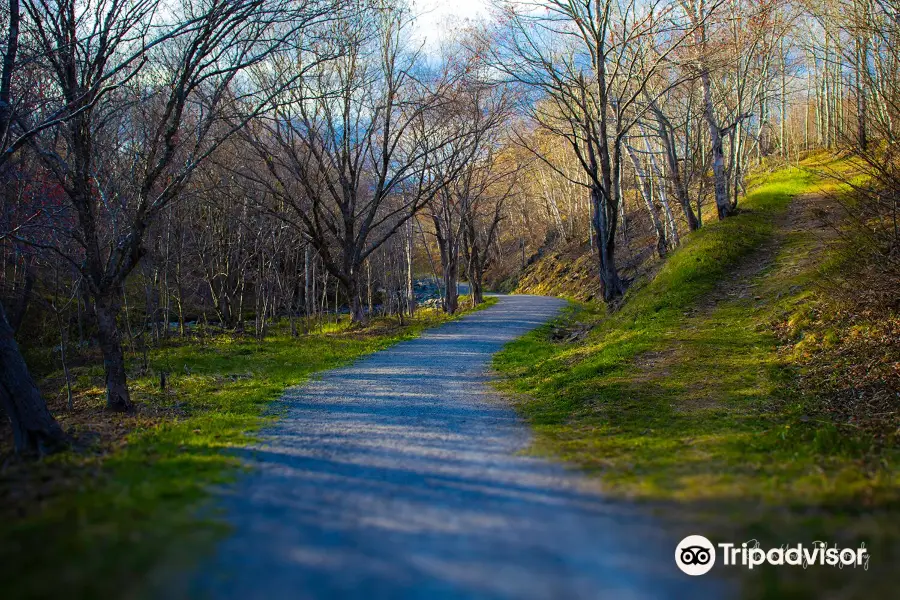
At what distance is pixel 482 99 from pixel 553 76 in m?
Answer: 6.14

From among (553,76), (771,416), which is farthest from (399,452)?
(553,76)

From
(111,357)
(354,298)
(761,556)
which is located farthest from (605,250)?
(761,556)

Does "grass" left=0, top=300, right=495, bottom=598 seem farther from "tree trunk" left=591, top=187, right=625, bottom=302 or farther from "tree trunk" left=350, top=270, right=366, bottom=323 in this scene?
"tree trunk" left=591, top=187, right=625, bottom=302

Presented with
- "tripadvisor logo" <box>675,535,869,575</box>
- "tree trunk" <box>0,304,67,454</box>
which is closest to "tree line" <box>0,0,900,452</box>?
"tree trunk" <box>0,304,67,454</box>

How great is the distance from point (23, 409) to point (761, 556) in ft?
21.4

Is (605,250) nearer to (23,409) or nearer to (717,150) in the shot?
(717,150)

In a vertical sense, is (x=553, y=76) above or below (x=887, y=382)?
above

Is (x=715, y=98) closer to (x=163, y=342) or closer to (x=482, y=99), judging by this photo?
(x=482, y=99)

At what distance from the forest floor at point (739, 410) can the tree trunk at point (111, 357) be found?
5.87 metres

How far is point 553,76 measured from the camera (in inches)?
561

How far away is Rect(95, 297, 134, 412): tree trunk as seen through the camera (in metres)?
7.98

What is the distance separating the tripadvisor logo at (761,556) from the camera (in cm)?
319

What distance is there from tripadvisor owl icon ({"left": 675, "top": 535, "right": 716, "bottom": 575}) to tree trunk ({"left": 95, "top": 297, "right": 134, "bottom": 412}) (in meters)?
7.62

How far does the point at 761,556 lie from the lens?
3305 mm
